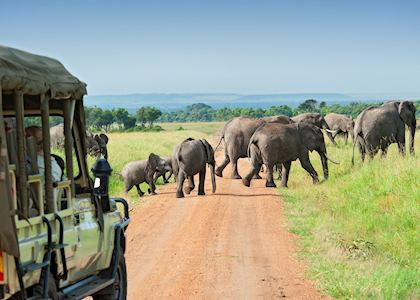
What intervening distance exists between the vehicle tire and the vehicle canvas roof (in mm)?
1886

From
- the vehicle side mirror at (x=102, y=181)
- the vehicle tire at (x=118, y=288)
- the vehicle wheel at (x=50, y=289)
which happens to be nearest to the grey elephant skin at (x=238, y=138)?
the vehicle tire at (x=118, y=288)

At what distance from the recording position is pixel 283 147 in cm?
2250

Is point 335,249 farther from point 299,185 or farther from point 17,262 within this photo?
point 299,185

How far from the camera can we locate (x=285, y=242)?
12883 millimetres

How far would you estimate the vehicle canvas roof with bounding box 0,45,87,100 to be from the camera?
19.1 feet

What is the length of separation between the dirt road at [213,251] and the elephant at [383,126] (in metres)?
8.94

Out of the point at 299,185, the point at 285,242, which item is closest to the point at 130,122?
the point at 299,185

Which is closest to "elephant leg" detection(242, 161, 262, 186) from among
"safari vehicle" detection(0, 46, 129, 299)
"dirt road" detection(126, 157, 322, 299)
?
"dirt road" detection(126, 157, 322, 299)

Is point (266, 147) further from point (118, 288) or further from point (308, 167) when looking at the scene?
point (118, 288)

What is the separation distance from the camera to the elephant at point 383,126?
2673 cm

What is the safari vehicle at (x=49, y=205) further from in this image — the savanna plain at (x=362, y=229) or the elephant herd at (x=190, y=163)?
the elephant herd at (x=190, y=163)

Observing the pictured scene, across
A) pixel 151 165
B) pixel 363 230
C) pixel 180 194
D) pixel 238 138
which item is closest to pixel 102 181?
pixel 363 230

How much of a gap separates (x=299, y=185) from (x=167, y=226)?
7812 mm

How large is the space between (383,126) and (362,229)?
1346 centimetres
